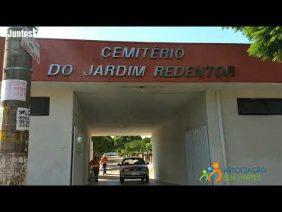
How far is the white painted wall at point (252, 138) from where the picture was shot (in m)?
11.2

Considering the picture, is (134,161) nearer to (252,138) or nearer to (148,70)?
(252,138)

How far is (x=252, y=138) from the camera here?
1140cm

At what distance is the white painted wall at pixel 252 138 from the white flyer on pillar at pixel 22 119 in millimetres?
8740

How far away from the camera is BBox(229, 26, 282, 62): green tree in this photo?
7.34 metres

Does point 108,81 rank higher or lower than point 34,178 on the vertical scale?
higher

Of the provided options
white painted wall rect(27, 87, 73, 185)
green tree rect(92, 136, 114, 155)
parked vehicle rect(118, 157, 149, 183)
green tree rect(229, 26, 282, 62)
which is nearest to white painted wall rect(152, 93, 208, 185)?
parked vehicle rect(118, 157, 149, 183)

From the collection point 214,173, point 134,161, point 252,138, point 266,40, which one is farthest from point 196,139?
point 134,161

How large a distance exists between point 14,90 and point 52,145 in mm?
7219

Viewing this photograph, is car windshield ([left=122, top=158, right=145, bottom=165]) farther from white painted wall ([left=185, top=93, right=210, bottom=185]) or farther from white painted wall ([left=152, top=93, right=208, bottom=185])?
white painted wall ([left=185, top=93, right=210, bottom=185])

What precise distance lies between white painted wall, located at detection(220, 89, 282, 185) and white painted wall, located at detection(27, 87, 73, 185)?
517 centimetres
